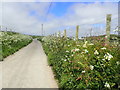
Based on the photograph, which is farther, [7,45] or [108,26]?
[7,45]

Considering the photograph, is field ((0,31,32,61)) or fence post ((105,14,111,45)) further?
field ((0,31,32,61))

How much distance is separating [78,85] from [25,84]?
7.55 ft

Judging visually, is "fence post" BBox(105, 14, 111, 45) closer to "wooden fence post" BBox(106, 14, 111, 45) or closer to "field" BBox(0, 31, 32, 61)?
"wooden fence post" BBox(106, 14, 111, 45)

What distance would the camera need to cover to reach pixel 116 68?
3539 mm

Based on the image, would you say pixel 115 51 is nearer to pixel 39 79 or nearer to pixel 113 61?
pixel 113 61

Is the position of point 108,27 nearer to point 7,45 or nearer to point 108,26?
point 108,26

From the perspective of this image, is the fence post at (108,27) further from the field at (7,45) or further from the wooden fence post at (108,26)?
the field at (7,45)

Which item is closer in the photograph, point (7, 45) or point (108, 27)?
point (108, 27)

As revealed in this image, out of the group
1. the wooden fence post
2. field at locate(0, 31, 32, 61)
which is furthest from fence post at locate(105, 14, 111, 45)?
field at locate(0, 31, 32, 61)

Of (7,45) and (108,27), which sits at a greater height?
(108,27)

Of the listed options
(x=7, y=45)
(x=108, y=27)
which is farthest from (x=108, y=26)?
(x=7, y=45)

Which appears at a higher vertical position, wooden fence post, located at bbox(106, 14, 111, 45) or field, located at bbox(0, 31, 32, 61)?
wooden fence post, located at bbox(106, 14, 111, 45)

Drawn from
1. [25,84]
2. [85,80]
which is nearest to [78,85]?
[85,80]

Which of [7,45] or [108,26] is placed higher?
[108,26]
